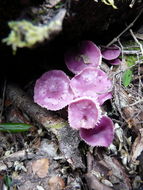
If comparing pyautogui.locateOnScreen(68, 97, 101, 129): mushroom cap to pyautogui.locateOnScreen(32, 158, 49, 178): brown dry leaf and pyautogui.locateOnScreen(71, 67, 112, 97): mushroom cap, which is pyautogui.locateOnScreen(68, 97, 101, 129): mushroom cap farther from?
pyautogui.locateOnScreen(32, 158, 49, 178): brown dry leaf

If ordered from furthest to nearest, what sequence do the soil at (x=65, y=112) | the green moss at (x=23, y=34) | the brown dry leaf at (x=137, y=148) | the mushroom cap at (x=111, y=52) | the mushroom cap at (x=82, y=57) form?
the mushroom cap at (x=111, y=52) → the mushroom cap at (x=82, y=57) → the brown dry leaf at (x=137, y=148) → the soil at (x=65, y=112) → the green moss at (x=23, y=34)

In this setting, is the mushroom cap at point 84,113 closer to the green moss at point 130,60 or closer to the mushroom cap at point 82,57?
the mushroom cap at point 82,57

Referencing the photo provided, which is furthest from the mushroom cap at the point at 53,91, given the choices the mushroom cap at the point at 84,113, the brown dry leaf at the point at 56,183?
the brown dry leaf at the point at 56,183

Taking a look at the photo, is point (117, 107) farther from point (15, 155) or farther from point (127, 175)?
point (15, 155)

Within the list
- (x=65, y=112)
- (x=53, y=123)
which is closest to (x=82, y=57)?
(x=65, y=112)

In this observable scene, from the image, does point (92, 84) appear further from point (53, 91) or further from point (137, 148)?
point (137, 148)

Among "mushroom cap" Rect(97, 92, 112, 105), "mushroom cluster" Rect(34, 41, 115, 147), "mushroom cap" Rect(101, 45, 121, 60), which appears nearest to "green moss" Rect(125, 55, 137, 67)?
"mushroom cap" Rect(101, 45, 121, 60)

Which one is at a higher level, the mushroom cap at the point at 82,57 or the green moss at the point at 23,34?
the green moss at the point at 23,34

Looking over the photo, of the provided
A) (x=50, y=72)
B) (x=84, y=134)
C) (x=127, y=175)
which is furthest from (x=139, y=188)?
(x=50, y=72)
